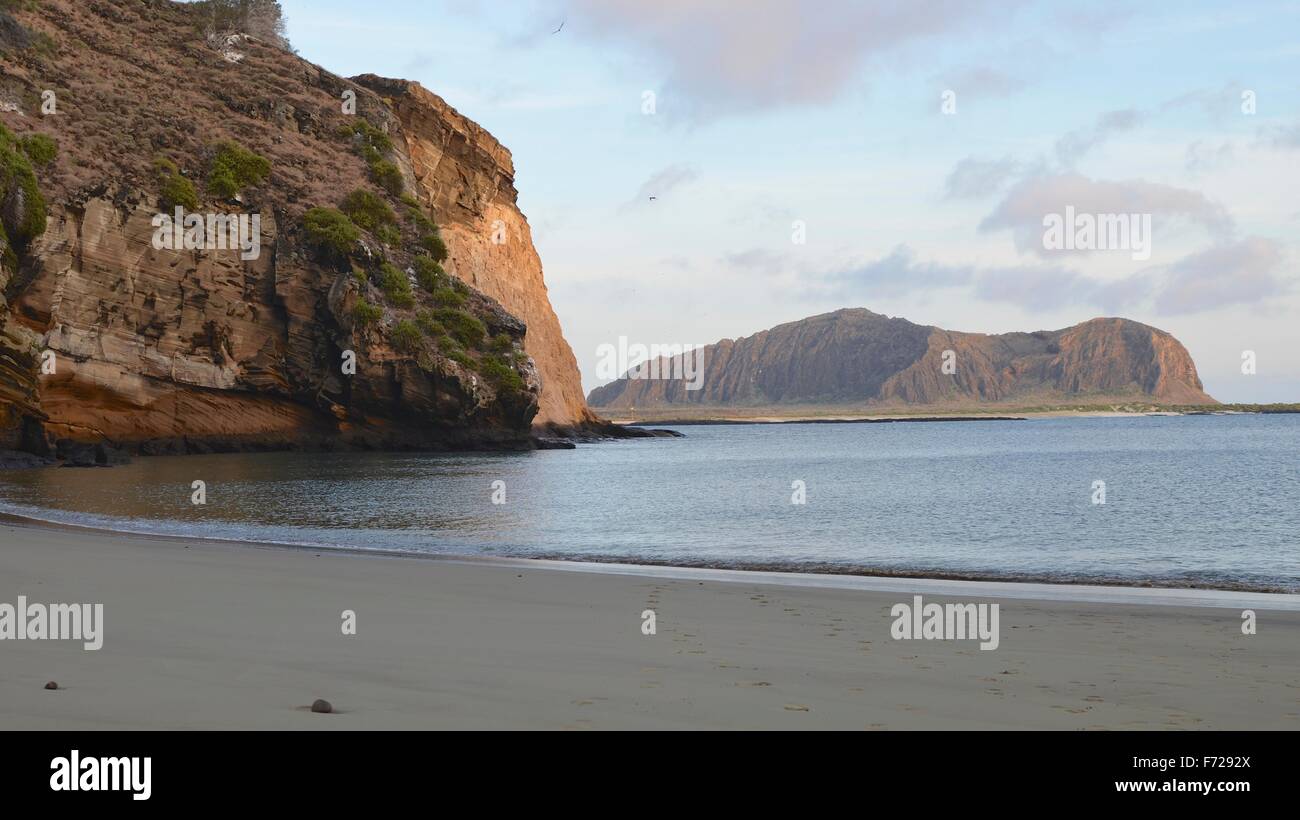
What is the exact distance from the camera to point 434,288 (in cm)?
7331

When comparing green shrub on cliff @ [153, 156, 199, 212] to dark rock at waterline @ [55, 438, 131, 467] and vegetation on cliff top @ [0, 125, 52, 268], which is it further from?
dark rock at waterline @ [55, 438, 131, 467]

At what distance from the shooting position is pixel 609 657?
879cm

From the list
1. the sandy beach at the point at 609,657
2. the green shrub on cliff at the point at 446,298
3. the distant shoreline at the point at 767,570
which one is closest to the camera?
the sandy beach at the point at 609,657

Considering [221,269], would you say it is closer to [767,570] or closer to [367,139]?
[367,139]

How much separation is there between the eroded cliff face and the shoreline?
66476mm

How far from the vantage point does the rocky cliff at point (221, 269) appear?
55.3 m

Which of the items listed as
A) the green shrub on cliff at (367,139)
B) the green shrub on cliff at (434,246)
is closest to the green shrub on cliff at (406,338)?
the green shrub on cliff at (434,246)

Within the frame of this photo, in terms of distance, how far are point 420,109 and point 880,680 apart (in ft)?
296

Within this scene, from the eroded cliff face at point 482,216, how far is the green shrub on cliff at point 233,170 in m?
18.3

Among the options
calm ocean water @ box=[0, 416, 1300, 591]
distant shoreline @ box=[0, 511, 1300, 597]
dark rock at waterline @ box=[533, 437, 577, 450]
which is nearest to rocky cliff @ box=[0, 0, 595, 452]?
dark rock at waterline @ box=[533, 437, 577, 450]

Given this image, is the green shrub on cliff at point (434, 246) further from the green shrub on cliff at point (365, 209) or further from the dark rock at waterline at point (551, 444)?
the dark rock at waterline at point (551, 444)

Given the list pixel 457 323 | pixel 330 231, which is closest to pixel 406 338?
pixel 457 323
